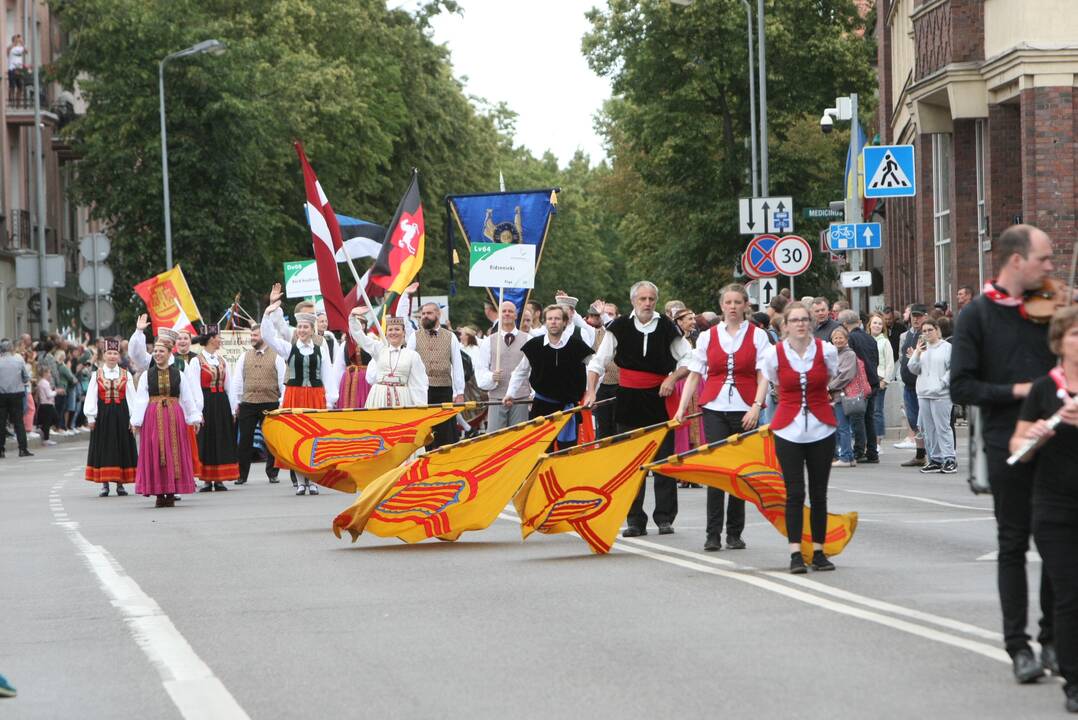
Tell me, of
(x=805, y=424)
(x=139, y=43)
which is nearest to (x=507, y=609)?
Result: (x=805, y=424)

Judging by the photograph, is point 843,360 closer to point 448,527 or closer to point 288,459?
point 288,459

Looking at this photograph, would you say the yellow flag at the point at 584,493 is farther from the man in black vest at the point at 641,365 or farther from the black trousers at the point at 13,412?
the black trousers at the point at 13,412

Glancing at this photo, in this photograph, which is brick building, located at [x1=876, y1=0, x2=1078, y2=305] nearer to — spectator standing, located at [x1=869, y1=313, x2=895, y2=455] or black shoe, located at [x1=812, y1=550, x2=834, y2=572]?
spectator standing, located at [x1=869, y1=313, x2=895, y2=455]

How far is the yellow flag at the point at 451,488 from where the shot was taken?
47.9ft

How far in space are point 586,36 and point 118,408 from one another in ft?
122

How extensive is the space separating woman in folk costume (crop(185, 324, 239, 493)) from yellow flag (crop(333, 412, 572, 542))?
1031cm

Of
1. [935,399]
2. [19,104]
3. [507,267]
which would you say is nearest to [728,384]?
[507,267]

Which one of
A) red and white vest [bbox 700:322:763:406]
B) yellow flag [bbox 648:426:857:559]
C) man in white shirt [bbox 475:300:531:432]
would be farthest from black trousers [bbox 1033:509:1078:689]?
man in white shirt [bbox 475:300:531:432]

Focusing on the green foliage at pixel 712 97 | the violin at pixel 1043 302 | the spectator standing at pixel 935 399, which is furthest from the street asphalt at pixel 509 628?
the green foliage at pixel 712 97

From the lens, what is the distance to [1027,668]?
806 cm

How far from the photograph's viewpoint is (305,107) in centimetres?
5894

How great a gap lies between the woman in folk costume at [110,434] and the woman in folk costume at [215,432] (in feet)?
2.86

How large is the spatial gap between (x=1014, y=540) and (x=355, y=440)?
9750 mm

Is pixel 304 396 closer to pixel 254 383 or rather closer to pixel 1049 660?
pixel 254 383
